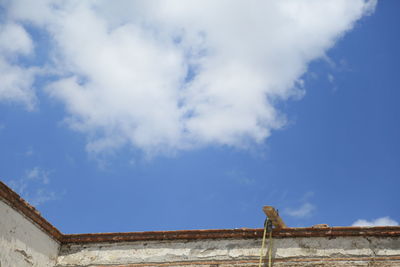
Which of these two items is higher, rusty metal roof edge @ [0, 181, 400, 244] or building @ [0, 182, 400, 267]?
rusty metal roof edge @ [0, 181, 400, 244]

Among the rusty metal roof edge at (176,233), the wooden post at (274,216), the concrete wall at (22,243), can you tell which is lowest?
the concrete wall at (22,243)

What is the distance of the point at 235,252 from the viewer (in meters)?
7.44

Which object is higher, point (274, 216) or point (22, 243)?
point (274, 216)

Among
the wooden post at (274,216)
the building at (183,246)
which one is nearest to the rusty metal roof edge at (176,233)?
the building at (183,246)

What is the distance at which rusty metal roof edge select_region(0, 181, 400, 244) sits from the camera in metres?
6.95

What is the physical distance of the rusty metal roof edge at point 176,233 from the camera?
273 inches

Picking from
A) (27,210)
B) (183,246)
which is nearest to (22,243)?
(27,210)

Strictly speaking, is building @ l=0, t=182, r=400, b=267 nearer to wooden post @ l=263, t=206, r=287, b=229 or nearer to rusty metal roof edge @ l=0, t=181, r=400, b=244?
rusty metal roof edge @ l=0, t=181, r=400, b=244

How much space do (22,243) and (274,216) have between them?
13.9 feet

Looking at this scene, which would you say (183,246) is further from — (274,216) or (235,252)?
(274,216)

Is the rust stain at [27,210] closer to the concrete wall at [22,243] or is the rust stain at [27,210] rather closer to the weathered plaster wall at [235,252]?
the concrete wall at [22,243]

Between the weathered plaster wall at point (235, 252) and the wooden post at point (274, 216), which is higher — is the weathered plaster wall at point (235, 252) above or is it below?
below

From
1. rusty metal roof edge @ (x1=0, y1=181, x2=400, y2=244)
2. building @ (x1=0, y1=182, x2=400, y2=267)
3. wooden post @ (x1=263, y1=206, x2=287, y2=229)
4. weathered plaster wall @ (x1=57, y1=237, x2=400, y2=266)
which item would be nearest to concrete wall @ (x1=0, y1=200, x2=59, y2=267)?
building @ (x1=0, y1=182, x2=400, y2=267)

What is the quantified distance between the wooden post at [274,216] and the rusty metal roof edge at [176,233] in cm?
11
